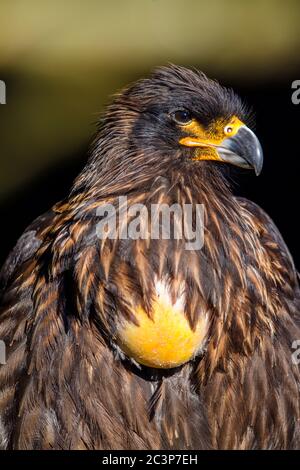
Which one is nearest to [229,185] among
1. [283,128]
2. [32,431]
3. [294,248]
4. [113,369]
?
[113,369]

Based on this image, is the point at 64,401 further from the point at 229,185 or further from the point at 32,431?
the point at 229,185


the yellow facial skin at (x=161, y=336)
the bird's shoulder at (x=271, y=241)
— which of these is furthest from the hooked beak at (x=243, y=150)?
the yellow facial skin at (x=161, y=336)

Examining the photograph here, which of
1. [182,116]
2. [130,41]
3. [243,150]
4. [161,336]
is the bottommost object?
[161,336]

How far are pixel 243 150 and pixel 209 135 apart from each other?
14cm

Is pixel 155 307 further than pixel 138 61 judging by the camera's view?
No

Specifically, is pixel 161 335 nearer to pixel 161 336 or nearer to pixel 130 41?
pixel 161 336

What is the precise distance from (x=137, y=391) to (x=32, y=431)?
0.43 m

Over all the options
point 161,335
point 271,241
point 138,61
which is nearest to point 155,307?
point 161,335

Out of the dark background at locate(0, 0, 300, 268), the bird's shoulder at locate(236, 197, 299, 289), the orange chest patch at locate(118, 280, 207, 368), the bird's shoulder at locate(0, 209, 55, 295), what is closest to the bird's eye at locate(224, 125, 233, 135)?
the bird's shoulder at locate(236, 197, 299, 289)

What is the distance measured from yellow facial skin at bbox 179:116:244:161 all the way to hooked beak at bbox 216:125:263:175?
16 mm

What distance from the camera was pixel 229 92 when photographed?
135 inches

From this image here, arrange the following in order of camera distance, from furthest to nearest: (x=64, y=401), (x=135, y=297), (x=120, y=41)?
(x=120, y=41)
(x=64, y=401)
(x=135, y=297)

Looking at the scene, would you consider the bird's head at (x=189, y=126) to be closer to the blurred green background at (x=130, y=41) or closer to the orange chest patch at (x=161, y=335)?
the orange chest patch at (x=161, y=335)

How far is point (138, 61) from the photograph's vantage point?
495 cm
